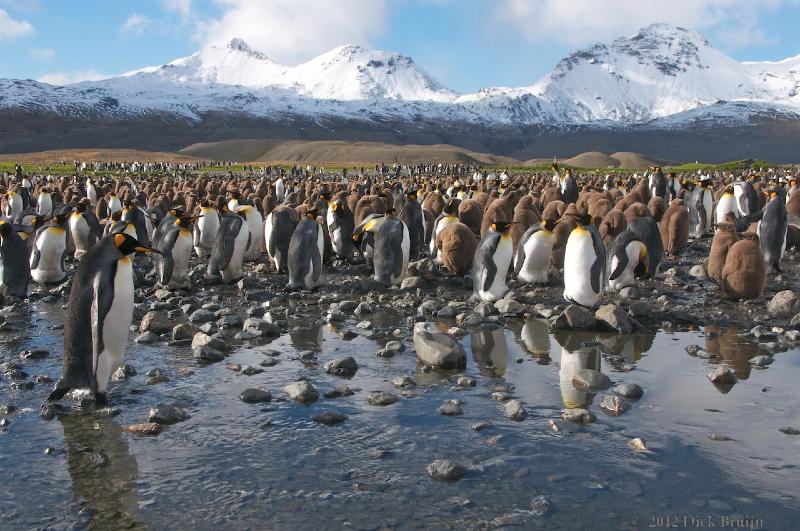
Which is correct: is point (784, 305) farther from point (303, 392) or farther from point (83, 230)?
point (83, 230)

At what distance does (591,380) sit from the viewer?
5520 millimetres

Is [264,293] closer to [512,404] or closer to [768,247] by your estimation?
[512,404]

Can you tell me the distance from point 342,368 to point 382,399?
85cm

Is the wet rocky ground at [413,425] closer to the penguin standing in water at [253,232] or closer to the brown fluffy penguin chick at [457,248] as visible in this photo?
the brown fluffy penguin chick at [457,248]

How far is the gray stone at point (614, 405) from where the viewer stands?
4.93m

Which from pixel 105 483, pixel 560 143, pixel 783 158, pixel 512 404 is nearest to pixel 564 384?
pixel 512 404

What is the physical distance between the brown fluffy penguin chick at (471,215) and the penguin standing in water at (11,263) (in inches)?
290

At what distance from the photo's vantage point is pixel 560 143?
584ft

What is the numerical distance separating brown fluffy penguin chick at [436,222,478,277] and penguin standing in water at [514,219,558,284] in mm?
714

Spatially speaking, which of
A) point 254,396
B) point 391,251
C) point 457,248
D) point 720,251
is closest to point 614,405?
point 254,396

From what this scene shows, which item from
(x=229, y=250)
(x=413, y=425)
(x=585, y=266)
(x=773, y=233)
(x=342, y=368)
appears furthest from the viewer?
(x=773, y=233)

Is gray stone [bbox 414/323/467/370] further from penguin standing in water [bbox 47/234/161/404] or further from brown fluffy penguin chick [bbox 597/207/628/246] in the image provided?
brown fluffy penguin chick [bbox 597/207/628/246]

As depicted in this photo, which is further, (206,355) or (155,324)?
(155,324)

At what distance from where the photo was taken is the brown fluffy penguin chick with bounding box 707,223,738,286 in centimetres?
888
